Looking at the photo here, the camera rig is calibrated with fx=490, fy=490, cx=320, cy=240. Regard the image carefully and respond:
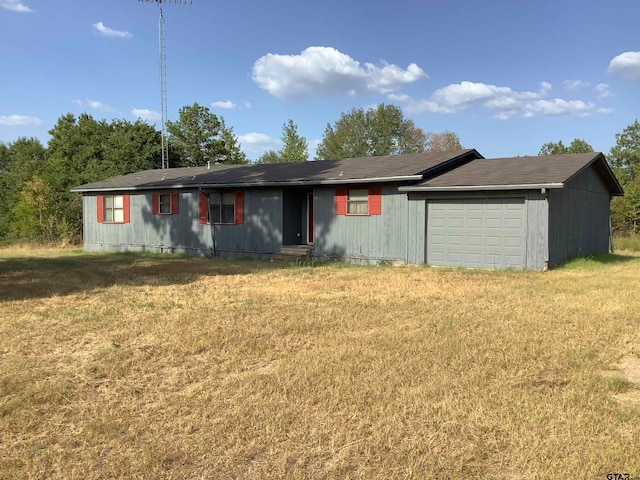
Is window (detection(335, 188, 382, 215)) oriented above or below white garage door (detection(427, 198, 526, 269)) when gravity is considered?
above

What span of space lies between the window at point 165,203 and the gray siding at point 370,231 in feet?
18.9

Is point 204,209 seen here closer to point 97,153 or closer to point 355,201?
point 355,201

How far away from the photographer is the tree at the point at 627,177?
24969 millimetres

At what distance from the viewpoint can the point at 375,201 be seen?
14000 millimetres

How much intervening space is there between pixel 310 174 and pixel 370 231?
296 cm

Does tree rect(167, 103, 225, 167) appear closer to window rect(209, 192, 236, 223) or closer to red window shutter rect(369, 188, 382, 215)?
window rect(209, 192, 236, 223)

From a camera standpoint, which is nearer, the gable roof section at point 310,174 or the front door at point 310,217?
the gable roof section at point 310,174

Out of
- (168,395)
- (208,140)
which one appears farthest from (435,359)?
(208,140)

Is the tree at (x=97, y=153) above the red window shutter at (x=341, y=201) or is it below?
above

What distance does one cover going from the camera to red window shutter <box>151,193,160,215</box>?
59.9 feet

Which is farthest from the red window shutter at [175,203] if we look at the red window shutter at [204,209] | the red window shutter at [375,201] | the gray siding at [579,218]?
the gray siding at [579,218]

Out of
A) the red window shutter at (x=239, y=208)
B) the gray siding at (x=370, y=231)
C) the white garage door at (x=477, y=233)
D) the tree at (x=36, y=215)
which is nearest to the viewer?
the white garage door at (x=477, y=233)

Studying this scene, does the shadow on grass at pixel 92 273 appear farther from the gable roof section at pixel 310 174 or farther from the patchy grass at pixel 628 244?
the patchy grass at pixel 628 244

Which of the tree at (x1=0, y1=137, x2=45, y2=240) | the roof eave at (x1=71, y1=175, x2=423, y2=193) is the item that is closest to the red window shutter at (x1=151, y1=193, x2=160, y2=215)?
the roof eave at (x1=71, y1=175, x2=423, y2=193)
